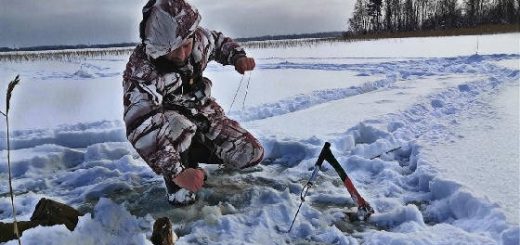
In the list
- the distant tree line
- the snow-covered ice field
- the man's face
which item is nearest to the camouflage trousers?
the snow-covered ice field

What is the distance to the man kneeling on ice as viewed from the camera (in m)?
2.57

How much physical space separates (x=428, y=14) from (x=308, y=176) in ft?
216

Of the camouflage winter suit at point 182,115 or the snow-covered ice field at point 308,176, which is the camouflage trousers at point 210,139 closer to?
the camouflage winter suit at point 182,115

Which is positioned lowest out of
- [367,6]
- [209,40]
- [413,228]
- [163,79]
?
[413,228]

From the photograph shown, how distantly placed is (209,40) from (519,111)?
139 inches

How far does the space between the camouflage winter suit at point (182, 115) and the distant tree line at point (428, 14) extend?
4416 cm

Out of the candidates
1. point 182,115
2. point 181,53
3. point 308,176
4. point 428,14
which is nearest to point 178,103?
point 182,115

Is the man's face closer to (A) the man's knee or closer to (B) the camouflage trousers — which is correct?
(B) the camouflage trousers

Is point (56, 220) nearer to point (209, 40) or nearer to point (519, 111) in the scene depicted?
point (209, 40)

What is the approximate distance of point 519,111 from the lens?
16.8 ft

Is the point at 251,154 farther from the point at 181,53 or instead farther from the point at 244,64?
the point at 181,53

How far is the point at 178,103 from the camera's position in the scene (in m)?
3.06

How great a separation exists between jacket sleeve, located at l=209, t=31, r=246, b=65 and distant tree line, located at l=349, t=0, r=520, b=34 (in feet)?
144

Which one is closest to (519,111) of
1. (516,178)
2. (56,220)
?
(516,178)
